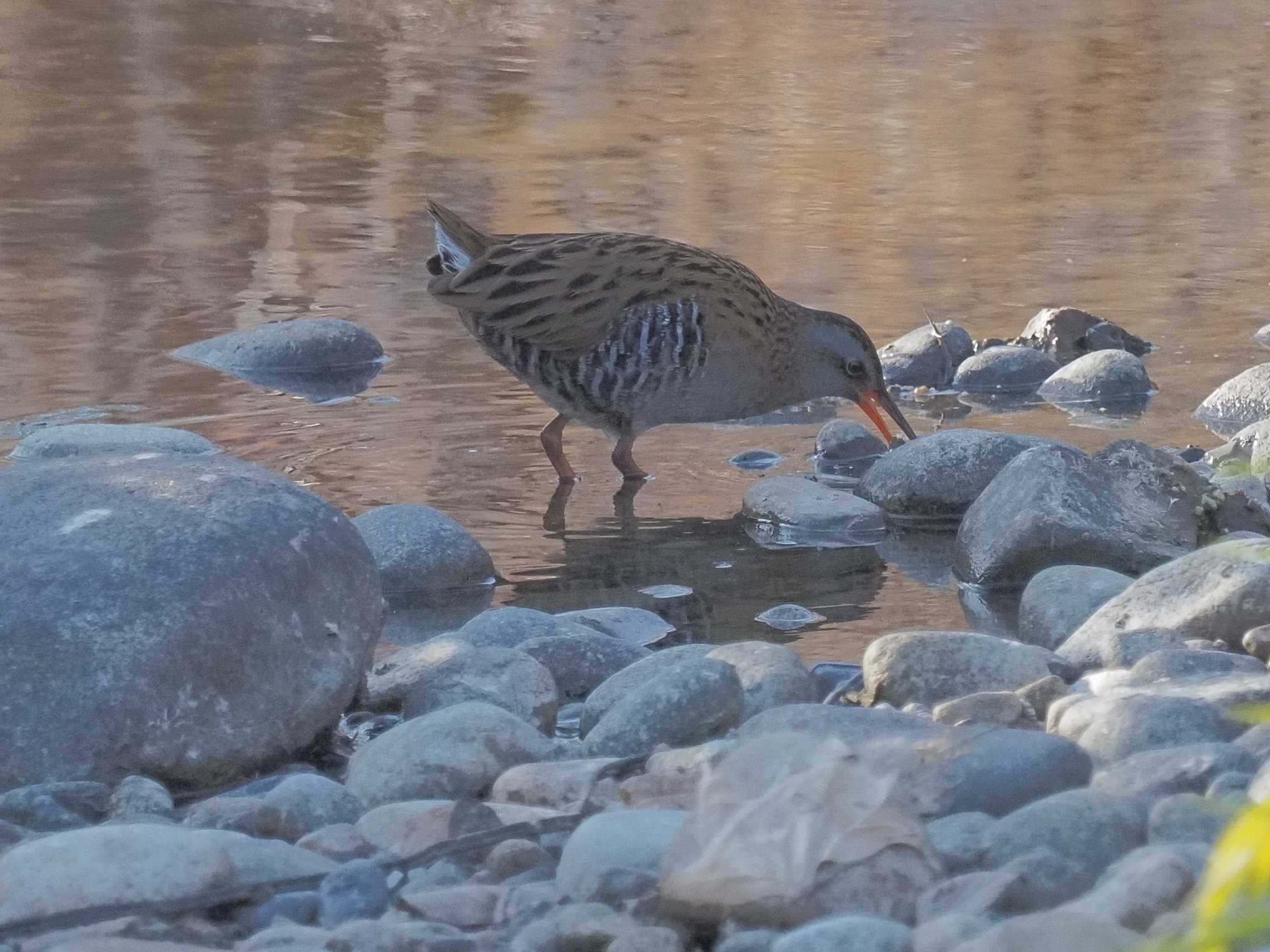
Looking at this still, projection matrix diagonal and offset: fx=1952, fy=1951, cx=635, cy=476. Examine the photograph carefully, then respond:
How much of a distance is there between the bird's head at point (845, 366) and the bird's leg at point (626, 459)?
0.80 metres

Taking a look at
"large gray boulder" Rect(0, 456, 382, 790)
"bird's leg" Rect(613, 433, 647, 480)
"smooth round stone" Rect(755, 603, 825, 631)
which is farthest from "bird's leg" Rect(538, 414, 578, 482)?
"large gray boulder" Rect(0, 456, 382, 790)

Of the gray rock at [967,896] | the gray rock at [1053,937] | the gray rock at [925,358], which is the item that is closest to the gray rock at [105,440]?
the gray rock at [925,358]

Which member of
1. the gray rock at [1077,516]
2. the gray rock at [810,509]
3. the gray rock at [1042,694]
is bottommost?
the gray rock at [810,509]

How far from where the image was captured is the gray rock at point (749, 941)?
282 cm

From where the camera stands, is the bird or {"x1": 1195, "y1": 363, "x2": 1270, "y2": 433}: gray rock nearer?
the bird

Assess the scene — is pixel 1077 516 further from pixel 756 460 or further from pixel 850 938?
pixel 850 938

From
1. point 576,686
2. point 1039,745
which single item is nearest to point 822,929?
point 1039,745

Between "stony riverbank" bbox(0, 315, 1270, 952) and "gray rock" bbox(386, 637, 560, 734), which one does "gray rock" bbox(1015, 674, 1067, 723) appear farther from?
"gray rock" bbox(386, 637, 560, 734)

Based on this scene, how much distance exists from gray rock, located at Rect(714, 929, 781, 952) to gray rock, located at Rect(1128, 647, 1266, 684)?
63.3 inches

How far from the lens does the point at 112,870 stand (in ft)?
10.1

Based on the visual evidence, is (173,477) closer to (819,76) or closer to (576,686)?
(576,686)

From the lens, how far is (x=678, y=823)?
320 cm

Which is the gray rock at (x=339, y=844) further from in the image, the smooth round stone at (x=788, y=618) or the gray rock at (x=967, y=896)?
the smooth round stone at (x=788, y=618)

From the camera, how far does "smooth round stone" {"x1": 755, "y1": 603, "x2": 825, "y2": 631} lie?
579cm
